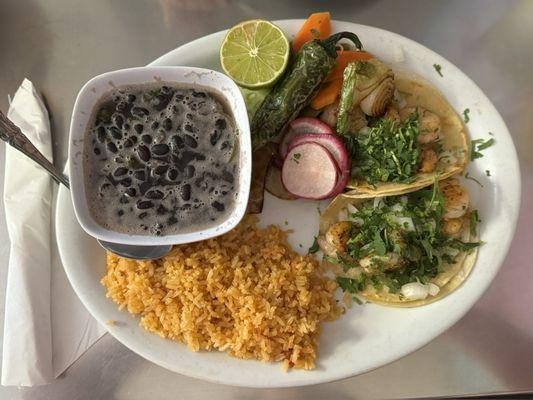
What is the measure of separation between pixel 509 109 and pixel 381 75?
906 millimetres

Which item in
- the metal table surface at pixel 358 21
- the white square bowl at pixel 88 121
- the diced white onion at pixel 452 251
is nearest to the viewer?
the white square bowl at pixel 88 121

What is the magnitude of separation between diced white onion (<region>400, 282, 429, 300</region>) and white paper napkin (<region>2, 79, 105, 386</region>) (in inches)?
51.8

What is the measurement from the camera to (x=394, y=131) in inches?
78.2

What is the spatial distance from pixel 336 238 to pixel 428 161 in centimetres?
48

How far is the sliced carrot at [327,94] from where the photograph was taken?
6.87 feet

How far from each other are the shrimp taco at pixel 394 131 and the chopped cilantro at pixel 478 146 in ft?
0.16

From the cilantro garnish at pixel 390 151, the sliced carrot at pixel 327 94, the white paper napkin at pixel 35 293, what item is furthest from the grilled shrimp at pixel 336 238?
the white paper napkin at pixel 35 293

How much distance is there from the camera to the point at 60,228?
6.57ft

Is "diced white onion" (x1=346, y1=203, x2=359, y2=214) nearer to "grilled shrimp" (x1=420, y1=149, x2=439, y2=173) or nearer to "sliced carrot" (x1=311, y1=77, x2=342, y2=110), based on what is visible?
"grilled shrimp" (x1=420, y1=149, x2=439, y2=173)

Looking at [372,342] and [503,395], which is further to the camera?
[503,395]

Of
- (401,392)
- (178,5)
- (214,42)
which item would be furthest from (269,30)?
(401,392)

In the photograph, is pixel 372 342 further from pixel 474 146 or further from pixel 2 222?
pixel 2 222

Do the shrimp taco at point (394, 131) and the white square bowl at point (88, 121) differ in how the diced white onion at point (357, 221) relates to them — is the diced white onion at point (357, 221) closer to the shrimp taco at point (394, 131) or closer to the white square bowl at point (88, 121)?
the shrimp taco at point (394, 131)

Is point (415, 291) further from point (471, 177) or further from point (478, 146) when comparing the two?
point (478, 146)
